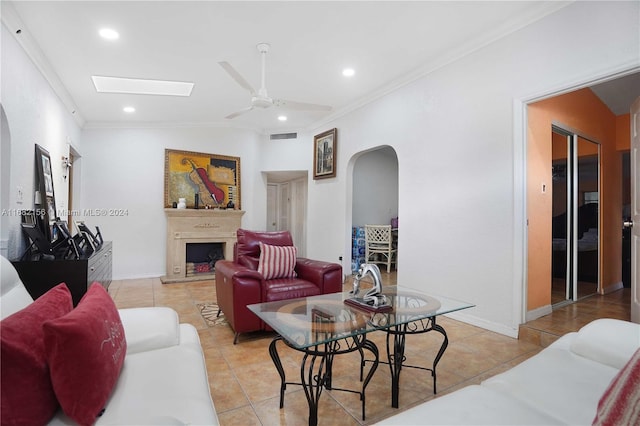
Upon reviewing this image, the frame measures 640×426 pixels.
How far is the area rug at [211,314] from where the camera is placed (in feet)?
10.8

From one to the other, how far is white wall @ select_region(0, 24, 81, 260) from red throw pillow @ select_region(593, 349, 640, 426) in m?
3.87

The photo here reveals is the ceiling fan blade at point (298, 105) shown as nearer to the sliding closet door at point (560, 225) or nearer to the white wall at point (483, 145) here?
the white wall at point (483, 145)

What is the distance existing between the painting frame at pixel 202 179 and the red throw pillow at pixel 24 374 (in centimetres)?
511

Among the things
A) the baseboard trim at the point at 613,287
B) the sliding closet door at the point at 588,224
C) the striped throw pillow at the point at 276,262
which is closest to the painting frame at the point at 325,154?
the striped throw pillow at the point at 276,262

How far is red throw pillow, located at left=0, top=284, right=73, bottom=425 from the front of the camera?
0.81 metres

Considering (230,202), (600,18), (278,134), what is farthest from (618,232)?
(230,202)

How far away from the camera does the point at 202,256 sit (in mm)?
6004

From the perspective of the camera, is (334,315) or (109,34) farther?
(109,34)

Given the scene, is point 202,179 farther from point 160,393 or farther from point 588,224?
point 588,224

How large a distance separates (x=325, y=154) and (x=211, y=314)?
3.29 meters

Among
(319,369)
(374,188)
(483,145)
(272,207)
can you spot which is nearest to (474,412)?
(319,369)

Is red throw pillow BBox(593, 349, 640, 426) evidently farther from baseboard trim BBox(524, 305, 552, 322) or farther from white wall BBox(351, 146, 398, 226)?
white wall BBox(351, 146, 398, 226)

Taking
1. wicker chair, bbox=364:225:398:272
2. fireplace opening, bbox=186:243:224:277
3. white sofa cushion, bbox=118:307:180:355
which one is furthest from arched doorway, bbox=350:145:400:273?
white sofa cushion, bbox=118:307:180:355

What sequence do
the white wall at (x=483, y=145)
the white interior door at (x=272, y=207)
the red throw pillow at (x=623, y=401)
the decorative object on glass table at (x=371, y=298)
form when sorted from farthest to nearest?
the white interior door at (x=272, y=207) → the white wall at (x=483, y=145) → the decorative object on glass table at (x=371, y=298) → the red throw pillow at (x=623, y=401)
